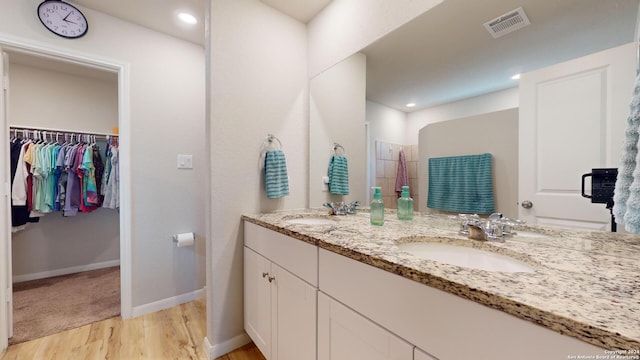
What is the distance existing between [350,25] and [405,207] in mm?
1198

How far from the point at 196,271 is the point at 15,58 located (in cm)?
270

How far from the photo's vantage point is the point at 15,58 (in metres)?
2.46

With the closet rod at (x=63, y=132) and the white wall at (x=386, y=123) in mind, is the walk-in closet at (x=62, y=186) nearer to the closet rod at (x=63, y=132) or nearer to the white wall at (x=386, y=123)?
the closet rod at (x=63, y=132)

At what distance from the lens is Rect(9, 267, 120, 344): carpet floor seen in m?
1.84

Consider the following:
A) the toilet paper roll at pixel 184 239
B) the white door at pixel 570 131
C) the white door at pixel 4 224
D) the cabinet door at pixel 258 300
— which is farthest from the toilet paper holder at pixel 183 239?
the white door at pixel 570 131

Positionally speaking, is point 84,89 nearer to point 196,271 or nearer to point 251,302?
point 196,271

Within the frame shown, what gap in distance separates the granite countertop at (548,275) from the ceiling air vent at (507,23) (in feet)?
2.58

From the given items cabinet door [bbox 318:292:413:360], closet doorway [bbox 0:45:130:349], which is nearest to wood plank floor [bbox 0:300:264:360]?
closet doorway [bbox 0:45:130:349]

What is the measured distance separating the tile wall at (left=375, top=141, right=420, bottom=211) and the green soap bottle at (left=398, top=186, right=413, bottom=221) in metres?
0.03

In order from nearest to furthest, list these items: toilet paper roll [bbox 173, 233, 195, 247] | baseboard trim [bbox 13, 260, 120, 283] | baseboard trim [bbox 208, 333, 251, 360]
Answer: baseboard trim [bbox 208, 333, 251, 360] → toilet paper roll [bbox 173, 233, 195, 247] → baseboard trim [bbox 13, 260, 120, 283]

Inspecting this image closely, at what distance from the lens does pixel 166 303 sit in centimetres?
214

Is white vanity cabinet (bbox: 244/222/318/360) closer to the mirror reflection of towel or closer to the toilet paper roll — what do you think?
the mirror reflection of towel

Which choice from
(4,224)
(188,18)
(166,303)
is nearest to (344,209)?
(166,303)

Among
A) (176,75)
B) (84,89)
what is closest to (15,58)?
(84,89)
